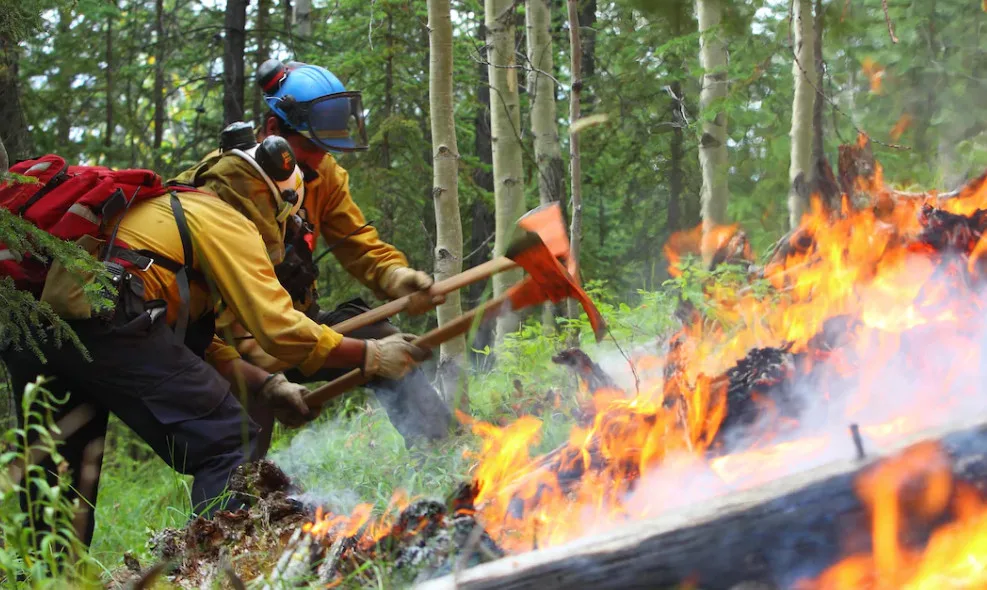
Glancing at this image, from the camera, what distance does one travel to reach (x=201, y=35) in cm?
1115

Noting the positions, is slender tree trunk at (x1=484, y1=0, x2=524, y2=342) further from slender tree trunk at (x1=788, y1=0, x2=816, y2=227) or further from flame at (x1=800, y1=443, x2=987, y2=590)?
flame at (x1=800, y1=443, x2=987, y2=590)

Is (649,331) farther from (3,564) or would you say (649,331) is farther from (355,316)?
(3,564)

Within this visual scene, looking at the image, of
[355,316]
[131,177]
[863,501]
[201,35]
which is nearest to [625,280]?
[201,35]

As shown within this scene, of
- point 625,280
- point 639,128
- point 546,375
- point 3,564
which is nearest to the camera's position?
point 3,564

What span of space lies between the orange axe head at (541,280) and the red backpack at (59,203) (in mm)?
1801

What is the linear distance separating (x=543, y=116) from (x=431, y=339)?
14.0 ft

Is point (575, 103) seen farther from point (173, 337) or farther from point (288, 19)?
point (288, 19)

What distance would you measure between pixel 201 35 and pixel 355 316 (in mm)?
7418

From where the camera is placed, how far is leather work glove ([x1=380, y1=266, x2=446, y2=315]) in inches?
193

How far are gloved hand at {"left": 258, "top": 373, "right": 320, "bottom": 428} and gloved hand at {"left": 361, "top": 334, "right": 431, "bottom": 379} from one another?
17.7 inches

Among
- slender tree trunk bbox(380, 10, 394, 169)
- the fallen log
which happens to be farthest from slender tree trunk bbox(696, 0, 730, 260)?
the fallen log

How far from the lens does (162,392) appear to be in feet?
12.8

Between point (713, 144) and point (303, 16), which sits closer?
point (713, 144)

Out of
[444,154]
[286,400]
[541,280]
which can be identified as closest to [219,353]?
[286,400]
